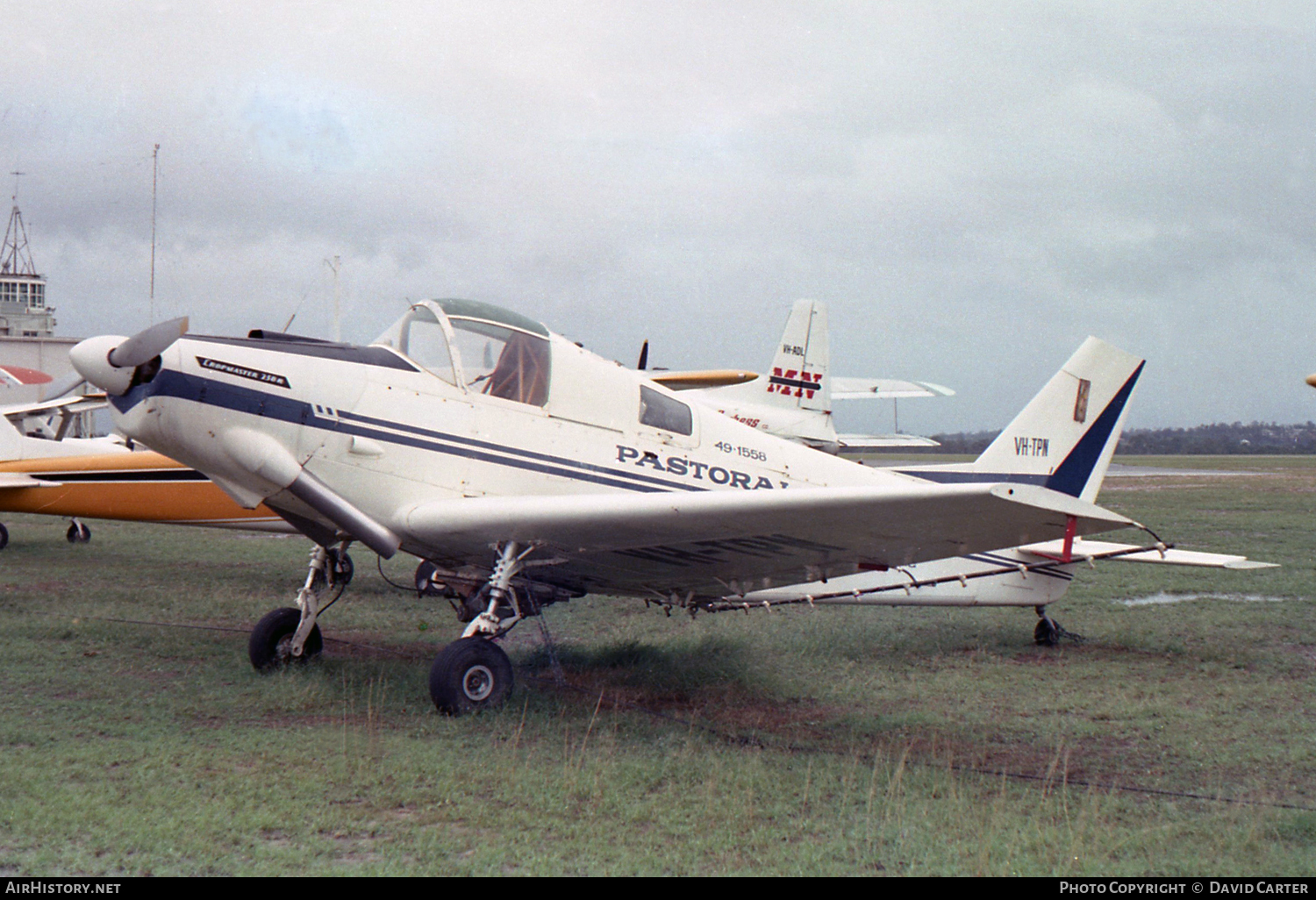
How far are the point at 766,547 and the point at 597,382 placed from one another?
183 centimetres

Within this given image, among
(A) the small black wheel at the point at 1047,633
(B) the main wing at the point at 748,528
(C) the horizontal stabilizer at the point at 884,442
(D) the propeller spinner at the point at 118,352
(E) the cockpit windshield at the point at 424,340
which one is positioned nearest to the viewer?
(B) the main wing at the point at 748,528

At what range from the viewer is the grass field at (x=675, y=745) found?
3611 mm

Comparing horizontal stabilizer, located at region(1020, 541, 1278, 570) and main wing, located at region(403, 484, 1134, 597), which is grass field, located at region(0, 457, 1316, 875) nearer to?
horizontal stabilizer, located at region(1020, 541, 1278, 570)

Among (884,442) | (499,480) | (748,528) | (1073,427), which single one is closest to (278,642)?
(499,480)

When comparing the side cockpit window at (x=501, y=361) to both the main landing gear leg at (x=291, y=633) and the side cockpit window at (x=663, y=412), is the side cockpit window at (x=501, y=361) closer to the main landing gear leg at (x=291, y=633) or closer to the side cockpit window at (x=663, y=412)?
the side cockpit window at (x=663, y=412)

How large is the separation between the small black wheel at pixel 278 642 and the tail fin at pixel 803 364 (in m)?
13.3

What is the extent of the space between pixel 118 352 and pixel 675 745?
3.80 metres

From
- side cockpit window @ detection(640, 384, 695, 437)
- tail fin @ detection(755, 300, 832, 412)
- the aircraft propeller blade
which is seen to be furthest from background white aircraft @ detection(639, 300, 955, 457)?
the aircraft propeller blade

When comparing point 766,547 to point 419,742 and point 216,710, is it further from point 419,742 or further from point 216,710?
point 216,710

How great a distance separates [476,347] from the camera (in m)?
6.30

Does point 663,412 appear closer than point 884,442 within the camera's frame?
Yes

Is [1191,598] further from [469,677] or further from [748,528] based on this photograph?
[469,677]

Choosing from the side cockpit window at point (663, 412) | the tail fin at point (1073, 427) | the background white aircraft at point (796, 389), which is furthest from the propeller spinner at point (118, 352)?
the background white aircraft at point (796, 389)

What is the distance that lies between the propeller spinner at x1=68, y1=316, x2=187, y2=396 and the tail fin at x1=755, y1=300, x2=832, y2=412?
14.8m
